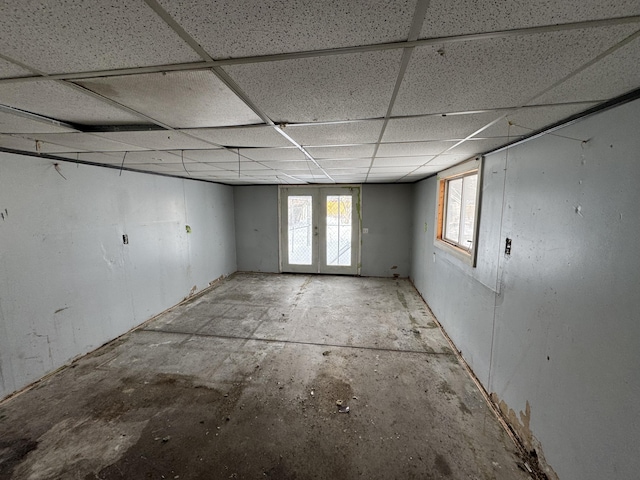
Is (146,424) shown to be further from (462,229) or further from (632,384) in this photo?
(462,229)

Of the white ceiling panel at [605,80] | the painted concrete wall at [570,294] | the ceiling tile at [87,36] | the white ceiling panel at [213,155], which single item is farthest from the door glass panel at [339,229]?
the ceiling tile at [87,36]

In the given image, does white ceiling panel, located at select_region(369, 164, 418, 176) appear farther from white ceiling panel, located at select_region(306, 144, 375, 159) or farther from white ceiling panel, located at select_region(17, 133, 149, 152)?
white ceiling panel, located at select_region(17, 133, 149, 152)

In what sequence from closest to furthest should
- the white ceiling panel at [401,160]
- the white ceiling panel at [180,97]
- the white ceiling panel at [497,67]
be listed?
the white ceiling panel at [497,67]
the white ceiling panel at [180,97]
the white ceiling panel at [401,160]

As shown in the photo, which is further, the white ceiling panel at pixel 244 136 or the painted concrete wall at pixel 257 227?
the painted concrete wall at pixel 257 227

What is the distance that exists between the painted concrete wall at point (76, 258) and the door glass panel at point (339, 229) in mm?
3052

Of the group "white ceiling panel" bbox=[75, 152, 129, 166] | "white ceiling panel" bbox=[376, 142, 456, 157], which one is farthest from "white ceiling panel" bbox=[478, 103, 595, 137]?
"white ceiling panel" bbox=[75, 152, 129, 166]

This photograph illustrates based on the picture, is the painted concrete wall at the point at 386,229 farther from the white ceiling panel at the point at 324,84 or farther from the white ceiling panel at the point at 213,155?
the white ceiling panel at the point at 324,84

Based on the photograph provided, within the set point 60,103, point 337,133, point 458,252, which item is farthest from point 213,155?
point 458,252

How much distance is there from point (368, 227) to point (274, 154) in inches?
150

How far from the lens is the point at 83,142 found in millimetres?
2008

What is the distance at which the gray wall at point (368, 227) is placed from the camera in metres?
5.78

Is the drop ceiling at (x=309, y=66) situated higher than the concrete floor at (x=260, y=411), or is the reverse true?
the drop ceiling at (x=309, y=66)

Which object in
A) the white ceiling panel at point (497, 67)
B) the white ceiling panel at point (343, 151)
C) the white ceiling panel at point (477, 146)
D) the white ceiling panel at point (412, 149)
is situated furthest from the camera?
the white ceiling panel at point (343, 151)

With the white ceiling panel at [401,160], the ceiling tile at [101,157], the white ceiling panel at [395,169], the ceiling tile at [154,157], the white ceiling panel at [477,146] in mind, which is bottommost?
the ceiling tile at [101,157]
